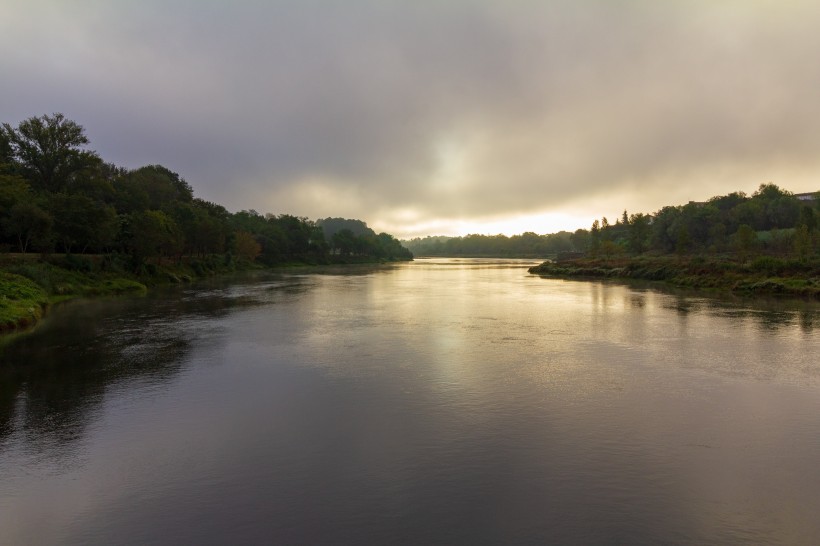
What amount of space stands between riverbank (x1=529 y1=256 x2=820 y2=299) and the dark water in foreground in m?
28.5

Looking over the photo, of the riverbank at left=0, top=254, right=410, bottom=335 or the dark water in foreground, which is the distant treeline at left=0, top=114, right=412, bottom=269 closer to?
the riverbank at left=0, top=254, right=410, bottom=335

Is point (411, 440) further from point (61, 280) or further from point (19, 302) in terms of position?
point (61, 280)

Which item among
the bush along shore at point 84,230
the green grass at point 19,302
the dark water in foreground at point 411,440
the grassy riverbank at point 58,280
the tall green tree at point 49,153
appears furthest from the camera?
the tall green tree at point 49,153

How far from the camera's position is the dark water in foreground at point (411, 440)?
335 inches

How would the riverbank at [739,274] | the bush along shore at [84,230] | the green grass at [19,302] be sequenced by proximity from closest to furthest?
1. the green grass at [19,302]
2. the bush along shore at [84,230]
3. the riverbank at [739,274]

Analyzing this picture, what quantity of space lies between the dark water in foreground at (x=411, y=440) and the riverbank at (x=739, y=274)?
28522 mm

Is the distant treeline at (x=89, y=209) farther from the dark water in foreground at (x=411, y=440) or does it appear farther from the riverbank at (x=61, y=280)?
the dark water in foreground at (x=411, y=440)

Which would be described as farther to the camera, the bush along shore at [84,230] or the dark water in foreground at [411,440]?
the bush along shore at [84,230]

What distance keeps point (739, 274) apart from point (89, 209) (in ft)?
238

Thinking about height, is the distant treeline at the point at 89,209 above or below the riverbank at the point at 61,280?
above

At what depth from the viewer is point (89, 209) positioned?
54.8m

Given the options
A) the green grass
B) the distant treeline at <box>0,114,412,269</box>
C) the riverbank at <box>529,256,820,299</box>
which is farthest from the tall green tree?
the riverbank at <box>529,256,820,299</box>

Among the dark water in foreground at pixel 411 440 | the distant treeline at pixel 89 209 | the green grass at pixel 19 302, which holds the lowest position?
the dark water in foreground at pixel 411 440

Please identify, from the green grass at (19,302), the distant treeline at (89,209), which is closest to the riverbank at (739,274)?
the green grass at (19,302)
